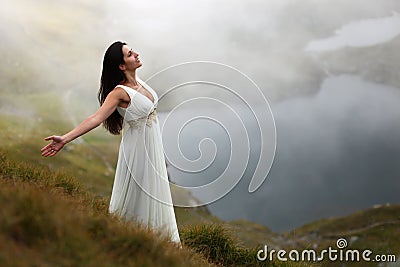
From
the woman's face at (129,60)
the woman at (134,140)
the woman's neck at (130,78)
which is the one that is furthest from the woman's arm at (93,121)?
the woman's face at (129,60)

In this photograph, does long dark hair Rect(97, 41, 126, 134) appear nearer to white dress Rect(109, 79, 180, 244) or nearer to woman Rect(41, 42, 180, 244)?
woman Rect(41, 42, 180, 244)

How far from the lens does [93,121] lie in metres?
7.34

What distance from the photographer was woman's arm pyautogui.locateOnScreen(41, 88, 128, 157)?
7141mm

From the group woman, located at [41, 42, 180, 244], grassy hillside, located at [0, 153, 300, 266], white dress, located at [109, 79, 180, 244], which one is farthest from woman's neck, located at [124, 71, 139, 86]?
grassy hillside, located at [0, 153, 300, 266]

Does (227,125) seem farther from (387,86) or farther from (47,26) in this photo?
(387,86)

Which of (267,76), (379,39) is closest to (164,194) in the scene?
(267,76)

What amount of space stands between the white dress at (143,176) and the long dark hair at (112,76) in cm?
15

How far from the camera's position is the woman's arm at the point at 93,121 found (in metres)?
7.14

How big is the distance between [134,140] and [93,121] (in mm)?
763

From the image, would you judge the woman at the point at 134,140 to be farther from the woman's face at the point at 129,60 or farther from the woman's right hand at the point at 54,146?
the woman's right hand at the point at 54,146

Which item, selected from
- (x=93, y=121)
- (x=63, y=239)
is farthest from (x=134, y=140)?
(x=63, y=239)

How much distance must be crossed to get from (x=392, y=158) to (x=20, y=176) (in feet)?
592

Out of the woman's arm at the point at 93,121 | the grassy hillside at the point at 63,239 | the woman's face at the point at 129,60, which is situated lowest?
the grassy hillside at the point at 63,239

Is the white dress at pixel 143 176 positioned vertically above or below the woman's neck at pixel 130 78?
below
